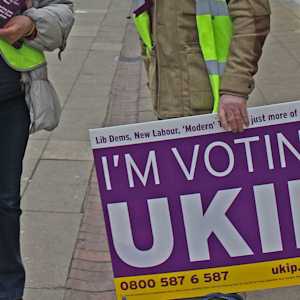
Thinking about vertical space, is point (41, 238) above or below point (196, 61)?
below

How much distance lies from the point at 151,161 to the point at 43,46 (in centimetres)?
62

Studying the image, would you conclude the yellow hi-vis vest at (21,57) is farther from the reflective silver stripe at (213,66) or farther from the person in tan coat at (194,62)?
the reflective silver stripe at (213,66)

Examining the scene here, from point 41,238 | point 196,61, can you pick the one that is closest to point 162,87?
point 196,61

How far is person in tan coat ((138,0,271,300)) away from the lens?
232cm

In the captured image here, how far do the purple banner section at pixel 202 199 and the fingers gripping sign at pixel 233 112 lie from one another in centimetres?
5

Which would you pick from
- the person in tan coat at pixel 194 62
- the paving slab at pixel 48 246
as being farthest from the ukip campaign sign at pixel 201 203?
the paving slab at pixel 48 246

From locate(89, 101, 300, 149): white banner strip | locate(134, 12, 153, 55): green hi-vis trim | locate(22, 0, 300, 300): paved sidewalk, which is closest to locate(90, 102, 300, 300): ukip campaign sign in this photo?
locate(89, 101, 300, 149): white banner strip

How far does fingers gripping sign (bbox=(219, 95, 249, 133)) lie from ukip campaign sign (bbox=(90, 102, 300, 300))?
42mm

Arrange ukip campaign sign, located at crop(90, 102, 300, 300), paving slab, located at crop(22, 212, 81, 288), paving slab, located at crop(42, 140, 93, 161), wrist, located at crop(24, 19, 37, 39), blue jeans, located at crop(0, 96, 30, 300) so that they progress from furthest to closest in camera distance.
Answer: paving slab, located at crop(42, 140, 93, 161)
paving slab, located at crop(22, 212, 81, 288)
blue jeans, located at crop(0, 96, 30, 300)
wrist, located at crop(24, 19, 37, 39)
ukip campaign sign, located at crop(90, 102, 300, 300)

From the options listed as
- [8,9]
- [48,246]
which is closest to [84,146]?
[48,246]

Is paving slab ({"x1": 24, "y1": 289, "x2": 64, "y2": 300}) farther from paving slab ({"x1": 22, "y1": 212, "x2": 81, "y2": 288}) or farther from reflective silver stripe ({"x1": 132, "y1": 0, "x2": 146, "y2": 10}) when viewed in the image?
reflective silver stripe ({"x1": 132, "y1": 0, "x2": 146, "y2": 10})

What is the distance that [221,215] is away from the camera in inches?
98.6

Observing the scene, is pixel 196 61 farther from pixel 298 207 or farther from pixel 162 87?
pixel 298 207

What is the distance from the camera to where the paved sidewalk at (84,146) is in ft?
11.3
